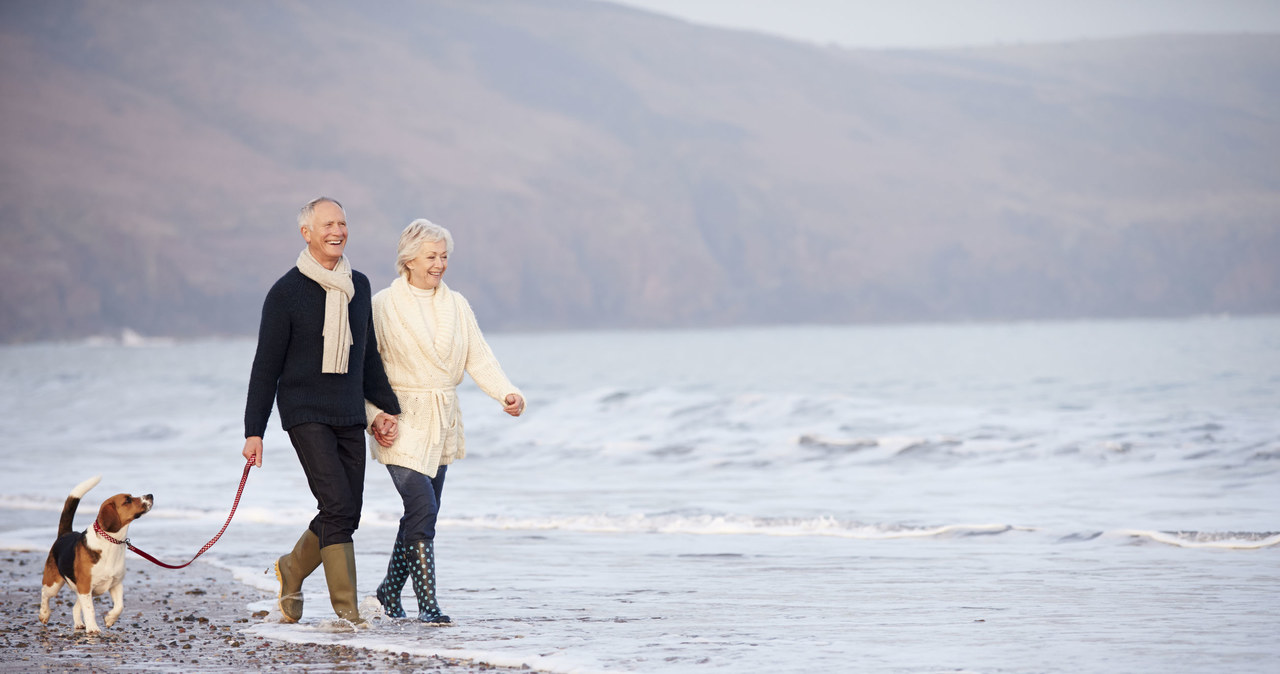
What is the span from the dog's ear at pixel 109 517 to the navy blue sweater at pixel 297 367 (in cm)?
84

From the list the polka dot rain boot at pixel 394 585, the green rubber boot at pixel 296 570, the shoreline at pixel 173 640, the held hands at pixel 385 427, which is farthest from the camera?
the polka dot rain boot at pixel 394 585

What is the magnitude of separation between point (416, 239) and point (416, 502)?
1.09 meters

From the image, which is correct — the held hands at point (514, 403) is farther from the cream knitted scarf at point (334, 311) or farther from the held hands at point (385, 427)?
the cream knitted scarf at point (334, 311)

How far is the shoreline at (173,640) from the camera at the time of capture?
487cm

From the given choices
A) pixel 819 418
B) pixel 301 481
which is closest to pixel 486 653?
pixel 301 481

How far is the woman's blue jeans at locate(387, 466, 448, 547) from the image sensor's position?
17.8 feet

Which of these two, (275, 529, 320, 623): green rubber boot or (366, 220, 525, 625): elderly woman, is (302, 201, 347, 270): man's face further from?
(275, 529, 320, 623): green rubber boot

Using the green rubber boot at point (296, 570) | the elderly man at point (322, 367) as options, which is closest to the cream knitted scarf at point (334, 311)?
the elderly man at point (322, 367)

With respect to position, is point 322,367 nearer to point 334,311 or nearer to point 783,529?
point 334,311

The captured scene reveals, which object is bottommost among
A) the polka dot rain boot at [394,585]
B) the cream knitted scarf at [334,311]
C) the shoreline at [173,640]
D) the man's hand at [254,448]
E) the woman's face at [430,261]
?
the shoreline at [173,640]

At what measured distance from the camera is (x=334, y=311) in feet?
16.7

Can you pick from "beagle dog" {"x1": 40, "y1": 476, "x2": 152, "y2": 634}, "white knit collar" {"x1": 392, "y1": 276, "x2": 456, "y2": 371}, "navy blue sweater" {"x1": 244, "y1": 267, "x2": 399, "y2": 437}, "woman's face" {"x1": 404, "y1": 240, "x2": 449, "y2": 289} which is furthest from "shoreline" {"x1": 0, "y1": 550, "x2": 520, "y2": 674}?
"woman's face" {"x1": 404, "y1": 240, "x2": 449, "y2": 289}

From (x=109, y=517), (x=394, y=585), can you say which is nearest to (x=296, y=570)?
(x=394, y=585)

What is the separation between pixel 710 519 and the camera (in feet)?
33.4
